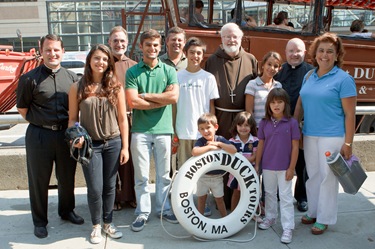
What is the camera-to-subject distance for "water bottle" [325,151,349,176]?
10.8 ft

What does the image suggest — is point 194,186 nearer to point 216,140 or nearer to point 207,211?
point 216,140

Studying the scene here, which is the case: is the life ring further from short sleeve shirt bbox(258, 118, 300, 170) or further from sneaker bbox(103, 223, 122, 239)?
sneaker bbox(103, 223, 122, 239)

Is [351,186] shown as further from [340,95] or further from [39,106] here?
[39,106]

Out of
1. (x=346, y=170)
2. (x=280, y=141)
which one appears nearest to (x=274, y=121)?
(x=280, y=141)

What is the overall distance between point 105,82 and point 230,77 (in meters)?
1.23

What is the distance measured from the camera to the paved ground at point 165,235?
348 cm

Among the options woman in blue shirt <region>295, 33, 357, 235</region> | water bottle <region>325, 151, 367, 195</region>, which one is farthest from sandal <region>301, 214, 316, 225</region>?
water bottle <region>325, 151, 367, 195</region>

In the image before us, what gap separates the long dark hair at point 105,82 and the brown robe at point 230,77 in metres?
1.03

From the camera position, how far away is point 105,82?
11.2 ft

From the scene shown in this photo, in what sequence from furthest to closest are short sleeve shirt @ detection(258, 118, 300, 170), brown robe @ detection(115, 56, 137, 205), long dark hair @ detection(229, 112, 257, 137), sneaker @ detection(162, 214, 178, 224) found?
brown robe @ detection(115, 56, 137, 205) → sneaker @ detection(162, 214, 178, 224) → long dark hair @ detection(229, 112, 257, 137) → short sleeve shirt @ detection(258, 118, 300, 170)

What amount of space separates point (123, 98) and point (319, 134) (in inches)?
69.3

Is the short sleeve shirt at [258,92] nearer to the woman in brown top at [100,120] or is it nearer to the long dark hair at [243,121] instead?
the long dark hair at [243,121]

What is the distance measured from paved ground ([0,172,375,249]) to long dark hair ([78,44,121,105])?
1.28 metres

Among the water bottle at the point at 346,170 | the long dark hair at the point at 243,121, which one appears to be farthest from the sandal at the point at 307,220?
the long dark hair at the point at 243,121
